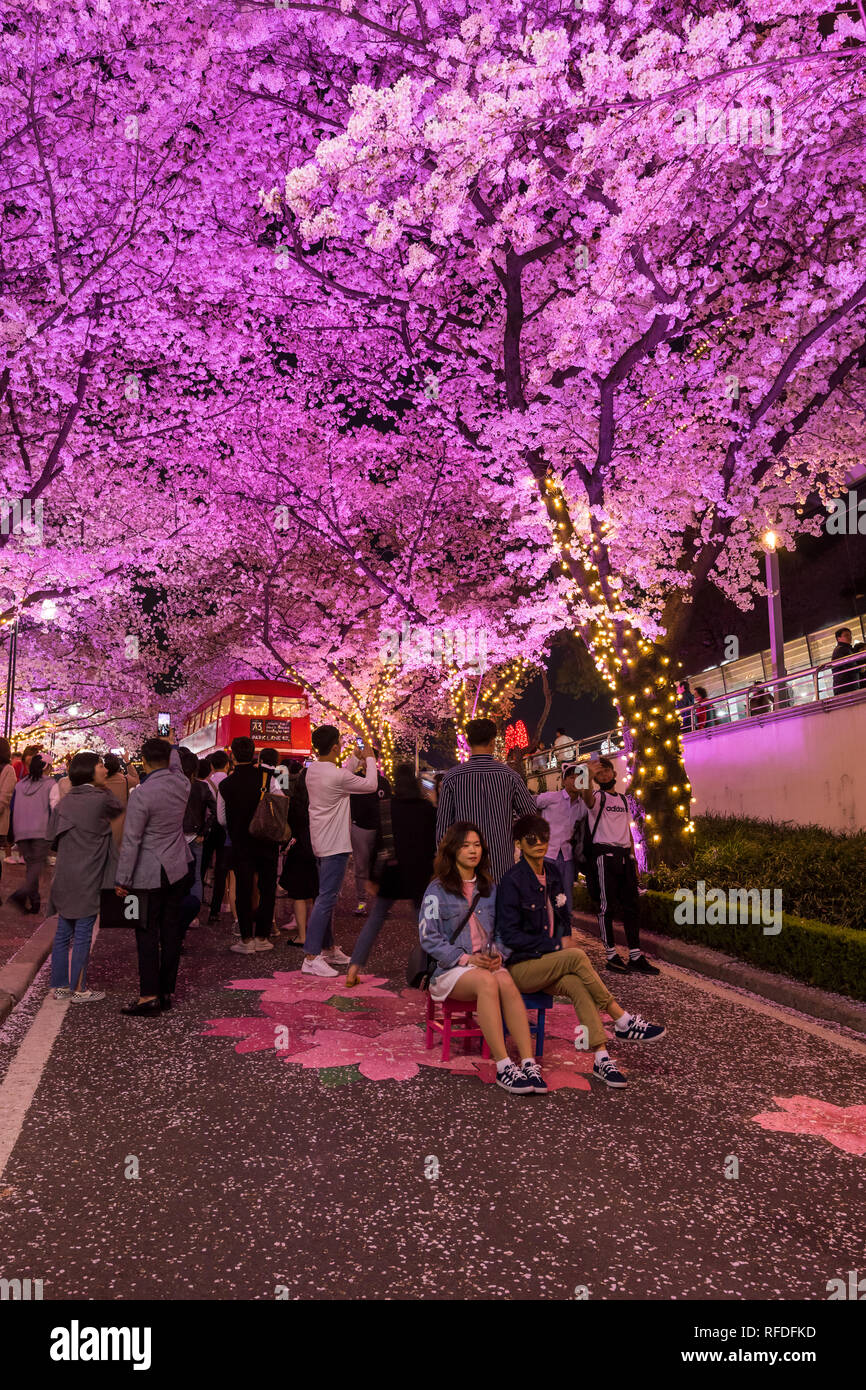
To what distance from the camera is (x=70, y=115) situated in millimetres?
12383

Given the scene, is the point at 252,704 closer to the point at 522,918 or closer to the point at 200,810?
the point at 200,810

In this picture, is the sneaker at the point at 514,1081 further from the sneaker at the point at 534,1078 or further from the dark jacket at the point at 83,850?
the dark jacket at the point at 83,850

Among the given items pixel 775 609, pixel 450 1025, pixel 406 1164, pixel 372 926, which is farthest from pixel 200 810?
pixel 775 609

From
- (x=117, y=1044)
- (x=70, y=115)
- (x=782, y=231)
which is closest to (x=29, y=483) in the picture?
(x=70, y=115)

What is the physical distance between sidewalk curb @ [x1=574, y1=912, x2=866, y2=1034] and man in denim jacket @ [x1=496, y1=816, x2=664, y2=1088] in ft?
6.74

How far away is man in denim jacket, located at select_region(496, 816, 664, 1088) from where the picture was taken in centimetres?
588

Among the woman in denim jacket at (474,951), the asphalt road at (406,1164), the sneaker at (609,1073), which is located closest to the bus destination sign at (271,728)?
the asphalt road at (406,1164)

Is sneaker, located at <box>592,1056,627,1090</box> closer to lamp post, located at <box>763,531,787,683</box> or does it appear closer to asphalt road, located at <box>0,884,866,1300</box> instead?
asphalt road, located at <box>0,884,866,1300</box>

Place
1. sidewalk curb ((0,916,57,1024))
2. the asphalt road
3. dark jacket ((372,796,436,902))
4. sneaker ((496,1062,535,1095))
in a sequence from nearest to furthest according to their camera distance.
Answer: the asphalt road < sneaker ((496,1062,535,1095)) < sidewalk curb ((0,916,57,1024)) < dark jacket ((372,796,436,902))

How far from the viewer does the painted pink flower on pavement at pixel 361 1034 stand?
237 inches

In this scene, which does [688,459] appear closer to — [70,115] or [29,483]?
Result: [70,115]

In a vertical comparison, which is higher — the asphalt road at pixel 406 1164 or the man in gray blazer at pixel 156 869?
the man in gray blazer at pixel 156 869

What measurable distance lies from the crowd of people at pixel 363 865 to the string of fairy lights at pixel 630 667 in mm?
2263

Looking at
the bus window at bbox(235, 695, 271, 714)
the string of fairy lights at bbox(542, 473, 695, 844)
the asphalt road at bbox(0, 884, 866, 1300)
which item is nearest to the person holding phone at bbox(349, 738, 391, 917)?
the asphalt road at bbox(0, 884, 866, 1300)
